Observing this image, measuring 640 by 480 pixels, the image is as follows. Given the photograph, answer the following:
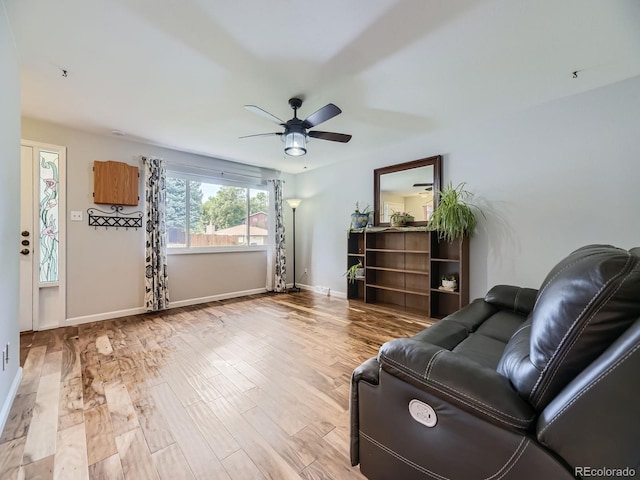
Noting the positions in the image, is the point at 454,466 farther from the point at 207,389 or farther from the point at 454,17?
the point at 454,17

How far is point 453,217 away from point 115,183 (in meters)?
4.46

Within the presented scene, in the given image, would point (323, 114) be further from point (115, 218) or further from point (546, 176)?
point (115, 218)

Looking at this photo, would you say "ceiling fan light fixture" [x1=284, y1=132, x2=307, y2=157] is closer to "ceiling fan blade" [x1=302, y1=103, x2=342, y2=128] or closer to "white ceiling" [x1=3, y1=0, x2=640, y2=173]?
"ceiling fan blade" [x1=302, y1=103, x2=342, y2=128]

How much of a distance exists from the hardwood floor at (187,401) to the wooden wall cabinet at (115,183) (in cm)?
168

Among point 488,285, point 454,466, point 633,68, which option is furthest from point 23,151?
point 633,68

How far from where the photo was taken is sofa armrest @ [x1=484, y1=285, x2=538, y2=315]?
2050 mm

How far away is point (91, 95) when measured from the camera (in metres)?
2.64

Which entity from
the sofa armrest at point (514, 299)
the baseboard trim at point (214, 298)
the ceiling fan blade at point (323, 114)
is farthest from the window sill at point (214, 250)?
the sofa armrest at point (514, 299)

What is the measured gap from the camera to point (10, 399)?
5.75 ft

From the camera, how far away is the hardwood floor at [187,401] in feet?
4.37

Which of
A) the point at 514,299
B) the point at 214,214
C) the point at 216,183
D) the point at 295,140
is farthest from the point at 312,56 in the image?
the point at 214,214

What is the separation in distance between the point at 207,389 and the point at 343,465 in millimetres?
1173

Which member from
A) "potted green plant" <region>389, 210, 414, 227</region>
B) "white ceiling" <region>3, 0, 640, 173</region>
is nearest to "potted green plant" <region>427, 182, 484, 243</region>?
"potted green plant" <region>389, 210, 414, 227</region>

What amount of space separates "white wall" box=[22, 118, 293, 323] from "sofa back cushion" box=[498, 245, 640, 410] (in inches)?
177
